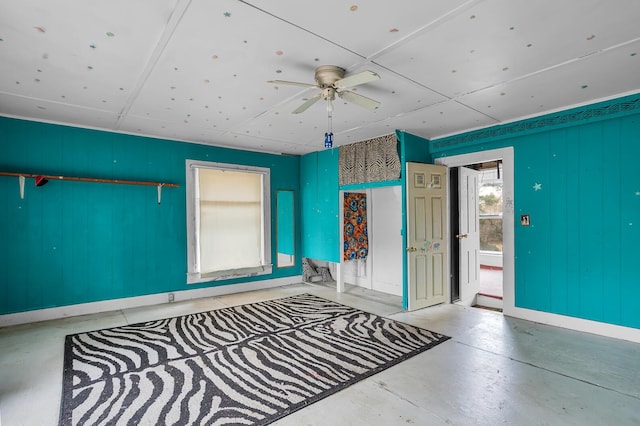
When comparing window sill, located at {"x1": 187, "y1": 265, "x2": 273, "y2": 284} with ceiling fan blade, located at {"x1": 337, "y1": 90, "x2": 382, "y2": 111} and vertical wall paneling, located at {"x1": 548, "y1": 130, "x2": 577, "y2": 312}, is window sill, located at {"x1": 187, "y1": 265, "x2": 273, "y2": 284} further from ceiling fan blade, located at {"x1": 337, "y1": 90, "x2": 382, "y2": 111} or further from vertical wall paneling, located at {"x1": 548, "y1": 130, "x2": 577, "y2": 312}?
vertical wall paneling, located at {"x1": 548, "y1": 130, "x2": 577, "y2": 312}

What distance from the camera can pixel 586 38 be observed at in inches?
88.4

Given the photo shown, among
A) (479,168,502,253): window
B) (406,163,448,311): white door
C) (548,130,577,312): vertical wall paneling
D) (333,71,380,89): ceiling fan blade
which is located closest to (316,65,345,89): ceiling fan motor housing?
(333,71,380,89): ceiling fan blade

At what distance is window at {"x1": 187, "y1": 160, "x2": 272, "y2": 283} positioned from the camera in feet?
17.3

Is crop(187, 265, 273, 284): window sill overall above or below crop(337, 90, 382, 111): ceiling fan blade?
below

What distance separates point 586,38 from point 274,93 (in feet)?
8.25

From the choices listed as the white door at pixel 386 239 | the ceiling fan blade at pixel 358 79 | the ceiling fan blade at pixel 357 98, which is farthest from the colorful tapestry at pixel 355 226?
the ceiling fan blade at pixel 358 79

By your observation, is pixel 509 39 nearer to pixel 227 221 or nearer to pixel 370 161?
pixel 370 161

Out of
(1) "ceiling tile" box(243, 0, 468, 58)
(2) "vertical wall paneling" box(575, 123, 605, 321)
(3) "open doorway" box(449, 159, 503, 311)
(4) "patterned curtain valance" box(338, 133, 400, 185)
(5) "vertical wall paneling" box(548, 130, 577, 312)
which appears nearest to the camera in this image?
(1) "ceiling tile" box(243, 0, 468, 58)

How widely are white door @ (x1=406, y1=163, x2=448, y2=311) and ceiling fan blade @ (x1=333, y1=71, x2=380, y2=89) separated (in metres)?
2.29

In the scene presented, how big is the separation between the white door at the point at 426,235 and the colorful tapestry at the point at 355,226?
4.86 feet

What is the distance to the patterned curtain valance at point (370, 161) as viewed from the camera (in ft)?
15.8

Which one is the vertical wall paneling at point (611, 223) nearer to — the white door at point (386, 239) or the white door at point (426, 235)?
the white door at point (426, 235)

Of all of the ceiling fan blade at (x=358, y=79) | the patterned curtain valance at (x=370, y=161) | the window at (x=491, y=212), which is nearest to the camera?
the ceiling fan blade at (x=358, y=79)

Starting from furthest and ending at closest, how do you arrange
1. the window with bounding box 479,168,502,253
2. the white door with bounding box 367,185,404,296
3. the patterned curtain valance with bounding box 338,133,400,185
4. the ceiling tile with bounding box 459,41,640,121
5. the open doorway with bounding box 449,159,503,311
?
the window with bounding box 479,168,502,253 → the white door with bounding box 367,185,404,296 → the open doorway with bounding box 449,159,503,311 → the patterned curtain valance with bounding box 338,133,400,185 → the ceiling tile with bounding box 459,41,640,121
